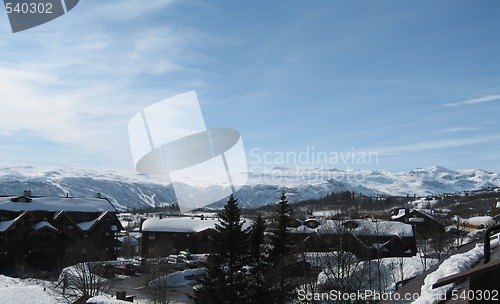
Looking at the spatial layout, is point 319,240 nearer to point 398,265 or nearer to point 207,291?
point 398,265

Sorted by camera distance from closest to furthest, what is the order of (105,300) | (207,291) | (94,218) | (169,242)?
(207,291) → (105,300) → (94,218) → (169,242)

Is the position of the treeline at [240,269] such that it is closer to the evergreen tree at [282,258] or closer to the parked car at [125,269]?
the evergreen tree at [282,258]

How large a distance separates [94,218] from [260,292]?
32.1 m

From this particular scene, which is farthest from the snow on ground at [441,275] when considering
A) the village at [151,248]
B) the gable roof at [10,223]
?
the gable roof at [10,223]

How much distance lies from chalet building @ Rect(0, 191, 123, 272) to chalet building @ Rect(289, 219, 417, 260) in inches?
714

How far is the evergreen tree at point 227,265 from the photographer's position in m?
17.7

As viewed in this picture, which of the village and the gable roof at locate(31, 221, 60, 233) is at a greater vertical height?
the gable roof at locate(31, 221, 60, 233)

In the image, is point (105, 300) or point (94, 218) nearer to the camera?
point (105, 300)

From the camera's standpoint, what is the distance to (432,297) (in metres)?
4.11

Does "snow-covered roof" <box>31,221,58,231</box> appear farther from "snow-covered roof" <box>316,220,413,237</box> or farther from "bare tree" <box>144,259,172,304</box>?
"snow-covered roof" <box>316,220,413,237</box>

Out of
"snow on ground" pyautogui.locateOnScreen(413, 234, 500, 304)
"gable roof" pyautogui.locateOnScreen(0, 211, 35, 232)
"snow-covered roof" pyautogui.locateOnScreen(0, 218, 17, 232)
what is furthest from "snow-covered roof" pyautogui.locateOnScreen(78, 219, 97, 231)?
"snow on ground" pyautogui.locateOnScreen(413, 234, 500, 304)

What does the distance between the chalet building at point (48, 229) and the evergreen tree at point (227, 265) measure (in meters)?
20.3

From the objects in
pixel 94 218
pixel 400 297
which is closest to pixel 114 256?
pixel 94 218

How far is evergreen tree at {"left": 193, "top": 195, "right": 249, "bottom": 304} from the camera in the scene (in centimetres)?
1770
